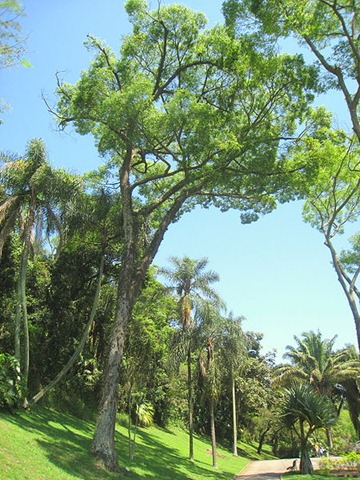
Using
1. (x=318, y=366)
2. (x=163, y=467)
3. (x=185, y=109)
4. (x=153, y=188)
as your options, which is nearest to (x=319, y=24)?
(x=185, y=109)

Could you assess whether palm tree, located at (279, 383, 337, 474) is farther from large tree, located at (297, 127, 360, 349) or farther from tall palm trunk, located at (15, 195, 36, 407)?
tall palm trunk, located at (15, 195, 36, 407)

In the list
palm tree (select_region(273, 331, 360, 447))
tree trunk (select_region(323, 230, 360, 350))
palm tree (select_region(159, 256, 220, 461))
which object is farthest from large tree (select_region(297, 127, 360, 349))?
palm tree (select_region(273, 331, 360, 447))

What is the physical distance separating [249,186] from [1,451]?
40.4 feet

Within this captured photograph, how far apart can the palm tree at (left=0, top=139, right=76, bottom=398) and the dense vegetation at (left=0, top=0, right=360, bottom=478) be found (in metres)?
0.06

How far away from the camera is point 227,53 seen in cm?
1369

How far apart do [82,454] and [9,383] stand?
3679 millimetres

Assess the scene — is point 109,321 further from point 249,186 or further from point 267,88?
point 267,88

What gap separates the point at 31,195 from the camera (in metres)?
16.3

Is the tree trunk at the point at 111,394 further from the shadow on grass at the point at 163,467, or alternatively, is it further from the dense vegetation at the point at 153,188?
the shadow on grass at the point at 163,467

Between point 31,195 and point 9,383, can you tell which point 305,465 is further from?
point 31,195

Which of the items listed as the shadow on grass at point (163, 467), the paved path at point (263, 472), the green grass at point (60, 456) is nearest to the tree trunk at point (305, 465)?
the paved path at point (263, 472)

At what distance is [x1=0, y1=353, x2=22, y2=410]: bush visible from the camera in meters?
13.1

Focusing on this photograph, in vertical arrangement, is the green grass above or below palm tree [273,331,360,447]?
below

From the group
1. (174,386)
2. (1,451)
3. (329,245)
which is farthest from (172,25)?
(174,386)
